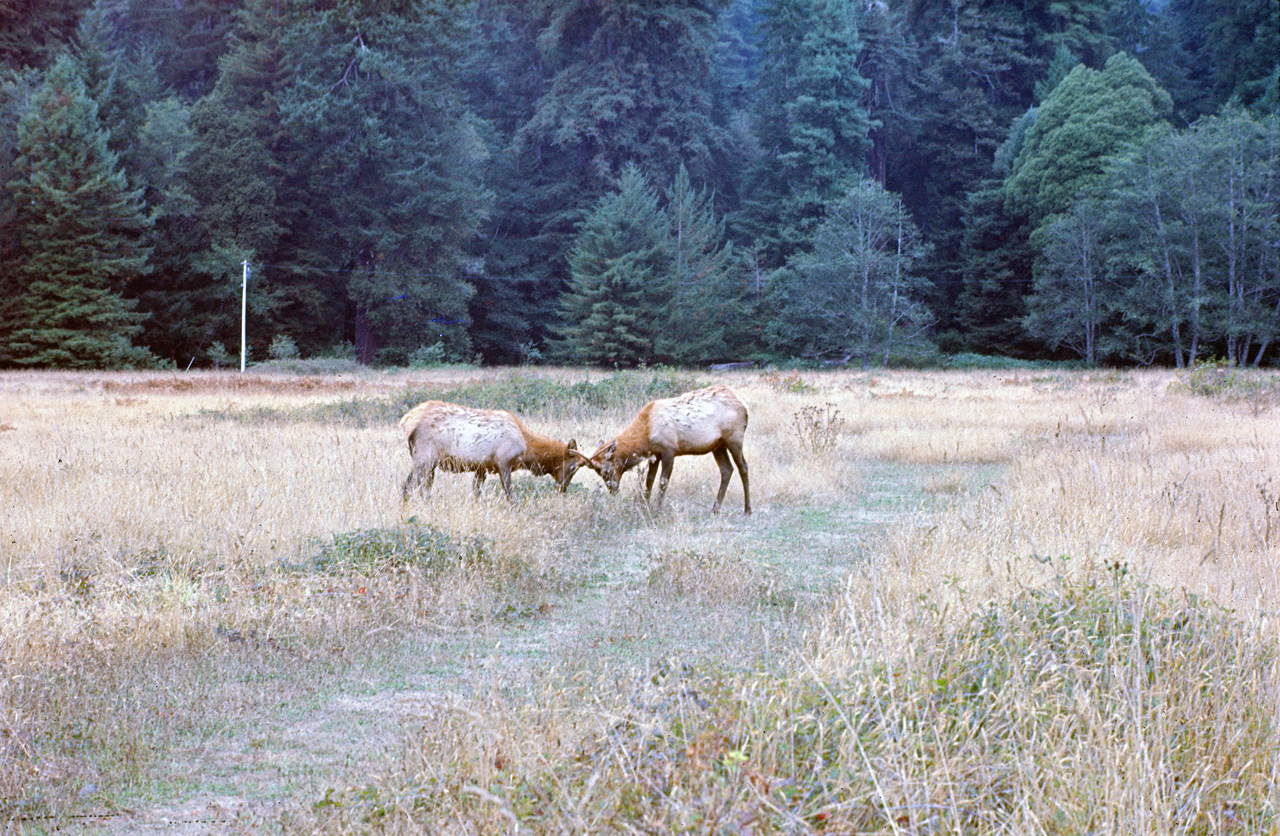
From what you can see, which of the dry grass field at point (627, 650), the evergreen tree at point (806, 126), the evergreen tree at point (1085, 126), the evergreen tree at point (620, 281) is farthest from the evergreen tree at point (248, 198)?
the dry grass field at point (627, 650)

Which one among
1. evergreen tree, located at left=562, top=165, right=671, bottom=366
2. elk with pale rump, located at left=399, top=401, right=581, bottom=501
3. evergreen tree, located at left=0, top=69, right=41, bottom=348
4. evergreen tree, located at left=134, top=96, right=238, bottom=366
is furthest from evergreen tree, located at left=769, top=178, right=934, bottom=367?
elk with pale rump, located at left=399, top=401, right=581, bottom=501

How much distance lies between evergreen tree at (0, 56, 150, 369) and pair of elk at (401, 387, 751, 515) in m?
35.6

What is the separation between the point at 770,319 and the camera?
52.5m

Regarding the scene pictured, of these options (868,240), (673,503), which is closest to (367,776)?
(673,503)

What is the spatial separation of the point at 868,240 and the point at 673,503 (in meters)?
39.3

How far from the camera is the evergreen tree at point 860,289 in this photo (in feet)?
157

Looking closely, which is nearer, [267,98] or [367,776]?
[367,776]

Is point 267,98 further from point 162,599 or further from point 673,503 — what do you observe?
point 162,599

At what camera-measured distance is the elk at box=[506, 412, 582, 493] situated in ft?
33.9

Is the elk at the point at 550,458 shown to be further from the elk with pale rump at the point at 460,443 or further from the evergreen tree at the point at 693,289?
the evergreen tree at the point at 693,289

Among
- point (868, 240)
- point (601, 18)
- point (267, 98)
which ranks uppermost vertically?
point (601, 18)

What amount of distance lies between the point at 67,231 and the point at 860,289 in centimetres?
3237

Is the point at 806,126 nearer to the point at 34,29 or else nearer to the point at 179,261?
the point at 179,261

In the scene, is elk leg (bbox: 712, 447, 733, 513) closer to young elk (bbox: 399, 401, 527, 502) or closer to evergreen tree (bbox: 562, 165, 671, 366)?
young elk (bbox: 399, 401, 527, 502)
